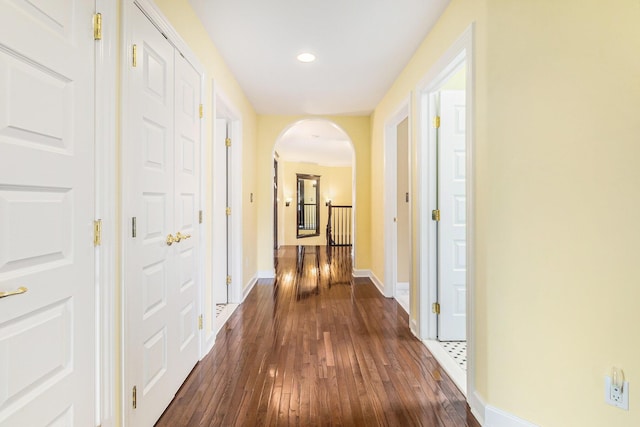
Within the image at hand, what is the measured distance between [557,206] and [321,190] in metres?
9.82

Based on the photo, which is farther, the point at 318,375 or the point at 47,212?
the point at 318,375

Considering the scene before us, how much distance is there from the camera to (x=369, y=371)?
2238mm

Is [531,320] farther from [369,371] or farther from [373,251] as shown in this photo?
[373,251]

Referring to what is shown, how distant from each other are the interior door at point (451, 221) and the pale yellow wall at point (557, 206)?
0.88 metres

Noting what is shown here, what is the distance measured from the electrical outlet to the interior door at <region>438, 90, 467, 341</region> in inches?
56.9

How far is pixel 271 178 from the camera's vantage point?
16.9ft

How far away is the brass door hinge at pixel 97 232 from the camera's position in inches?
49.4

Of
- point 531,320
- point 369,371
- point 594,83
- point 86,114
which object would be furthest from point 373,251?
point 86,114

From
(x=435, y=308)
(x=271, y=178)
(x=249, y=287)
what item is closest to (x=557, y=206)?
(x=435, y=308)

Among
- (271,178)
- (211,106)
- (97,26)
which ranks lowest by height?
(271,178)

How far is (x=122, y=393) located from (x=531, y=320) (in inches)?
73.7

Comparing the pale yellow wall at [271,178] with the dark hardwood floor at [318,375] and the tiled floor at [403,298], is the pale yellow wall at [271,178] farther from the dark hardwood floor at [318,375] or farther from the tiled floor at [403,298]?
the dark hardwood floor at [318,375]

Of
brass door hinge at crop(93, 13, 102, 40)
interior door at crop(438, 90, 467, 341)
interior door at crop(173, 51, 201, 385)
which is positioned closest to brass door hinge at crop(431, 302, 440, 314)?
interior door at crop(438, 90, 467, 341)

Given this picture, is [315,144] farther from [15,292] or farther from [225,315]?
[15,292]
